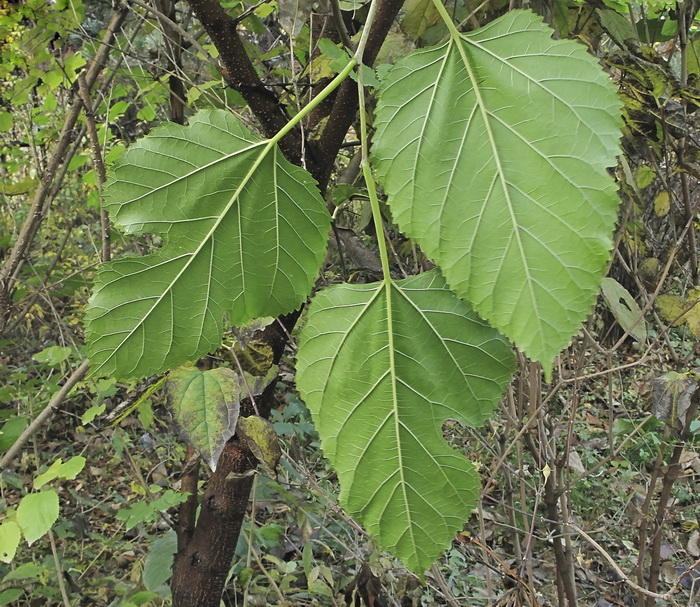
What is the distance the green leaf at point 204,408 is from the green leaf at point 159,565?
0.87 metres

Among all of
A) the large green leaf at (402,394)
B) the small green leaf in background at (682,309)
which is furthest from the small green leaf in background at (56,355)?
the small green leaf in background at (682,309)

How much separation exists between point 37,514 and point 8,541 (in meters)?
0.07

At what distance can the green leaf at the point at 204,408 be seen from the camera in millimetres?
699

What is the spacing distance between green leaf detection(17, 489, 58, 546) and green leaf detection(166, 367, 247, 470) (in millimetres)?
524

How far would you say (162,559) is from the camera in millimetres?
1449

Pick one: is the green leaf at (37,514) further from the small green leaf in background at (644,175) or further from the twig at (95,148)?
the small green leaf in background at (644,175)

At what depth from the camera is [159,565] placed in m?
1.43

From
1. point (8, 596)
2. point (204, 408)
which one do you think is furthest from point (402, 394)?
point (8, 596)

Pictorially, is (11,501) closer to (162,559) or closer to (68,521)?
(68,521)

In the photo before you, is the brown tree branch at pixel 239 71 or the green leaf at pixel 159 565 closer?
the brown tree branch at pixel 239 71

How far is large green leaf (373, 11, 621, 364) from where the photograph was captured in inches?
14.0

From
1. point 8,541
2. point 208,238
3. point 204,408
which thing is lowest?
→ point 8,541

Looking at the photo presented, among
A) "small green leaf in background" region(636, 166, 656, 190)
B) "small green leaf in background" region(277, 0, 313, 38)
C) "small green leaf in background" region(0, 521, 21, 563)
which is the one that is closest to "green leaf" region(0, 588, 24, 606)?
"small green leaf in background" region(0, 521, 21, 563)

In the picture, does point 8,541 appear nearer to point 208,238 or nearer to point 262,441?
point 262,441
